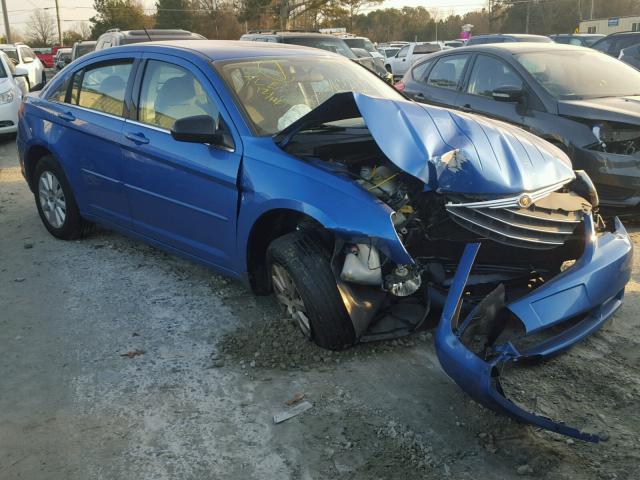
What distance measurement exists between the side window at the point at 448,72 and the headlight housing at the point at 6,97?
310 inches

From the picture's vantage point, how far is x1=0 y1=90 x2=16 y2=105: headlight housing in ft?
36.5

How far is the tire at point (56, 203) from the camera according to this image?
5.38m

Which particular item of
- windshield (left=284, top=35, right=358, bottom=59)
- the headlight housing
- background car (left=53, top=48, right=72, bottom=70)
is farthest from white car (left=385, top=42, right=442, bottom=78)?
the headlight housing

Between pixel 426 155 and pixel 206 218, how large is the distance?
5.05 feet

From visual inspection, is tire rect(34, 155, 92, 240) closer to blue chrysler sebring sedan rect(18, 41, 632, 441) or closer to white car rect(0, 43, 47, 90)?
→ blue chrysler sebring sedan rect(18, 41, 632, 441)

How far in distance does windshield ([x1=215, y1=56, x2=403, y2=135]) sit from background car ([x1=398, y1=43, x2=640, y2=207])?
1.92 meters

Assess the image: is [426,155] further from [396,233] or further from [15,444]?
[15,444]

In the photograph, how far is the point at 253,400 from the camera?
313cm

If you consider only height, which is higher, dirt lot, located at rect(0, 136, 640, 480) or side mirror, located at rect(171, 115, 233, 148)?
side mirror, located at rect(171, 115, 233, 148)

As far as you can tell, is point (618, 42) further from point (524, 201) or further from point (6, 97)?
point (6, 97)

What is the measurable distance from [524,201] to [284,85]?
1881mm

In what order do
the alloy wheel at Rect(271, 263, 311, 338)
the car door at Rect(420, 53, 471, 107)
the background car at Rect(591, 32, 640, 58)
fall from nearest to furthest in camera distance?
the alloy wheel at Rect(271, 263, 311, 338), the car door at Rect(420, 53, 471, 107), the background car at Rect(591, 32, 640, 58)

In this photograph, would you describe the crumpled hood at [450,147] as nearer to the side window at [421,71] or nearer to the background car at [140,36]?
the side window at [421,71]

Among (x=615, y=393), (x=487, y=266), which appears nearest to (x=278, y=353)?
(x=487, y=266)
